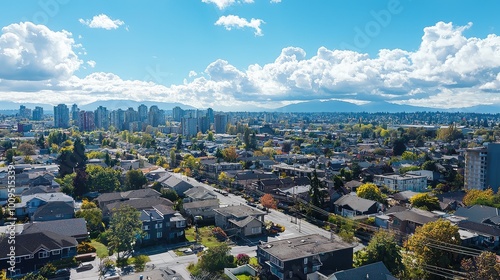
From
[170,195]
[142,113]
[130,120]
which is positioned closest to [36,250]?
[170,195]

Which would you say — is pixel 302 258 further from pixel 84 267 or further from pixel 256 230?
pixel 84 267

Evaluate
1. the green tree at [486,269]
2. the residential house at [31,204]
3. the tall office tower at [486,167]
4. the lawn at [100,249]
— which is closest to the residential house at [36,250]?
the lawn at [100,249]

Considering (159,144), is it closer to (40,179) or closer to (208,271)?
(40,179)

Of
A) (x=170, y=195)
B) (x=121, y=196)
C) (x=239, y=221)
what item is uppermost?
(x=121, y=196)

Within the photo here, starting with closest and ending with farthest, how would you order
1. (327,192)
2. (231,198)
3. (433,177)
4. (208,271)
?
(208,271) → (327,192) → (231,198) → (433,177)

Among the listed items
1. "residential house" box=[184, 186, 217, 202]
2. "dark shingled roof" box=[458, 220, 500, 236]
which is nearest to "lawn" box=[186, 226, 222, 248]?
"residential house" box=[184, 186, 217, 202]

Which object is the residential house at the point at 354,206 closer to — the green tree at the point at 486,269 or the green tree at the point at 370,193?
the green tree at the point at 370,193

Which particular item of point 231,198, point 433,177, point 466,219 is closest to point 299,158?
point 433,177
